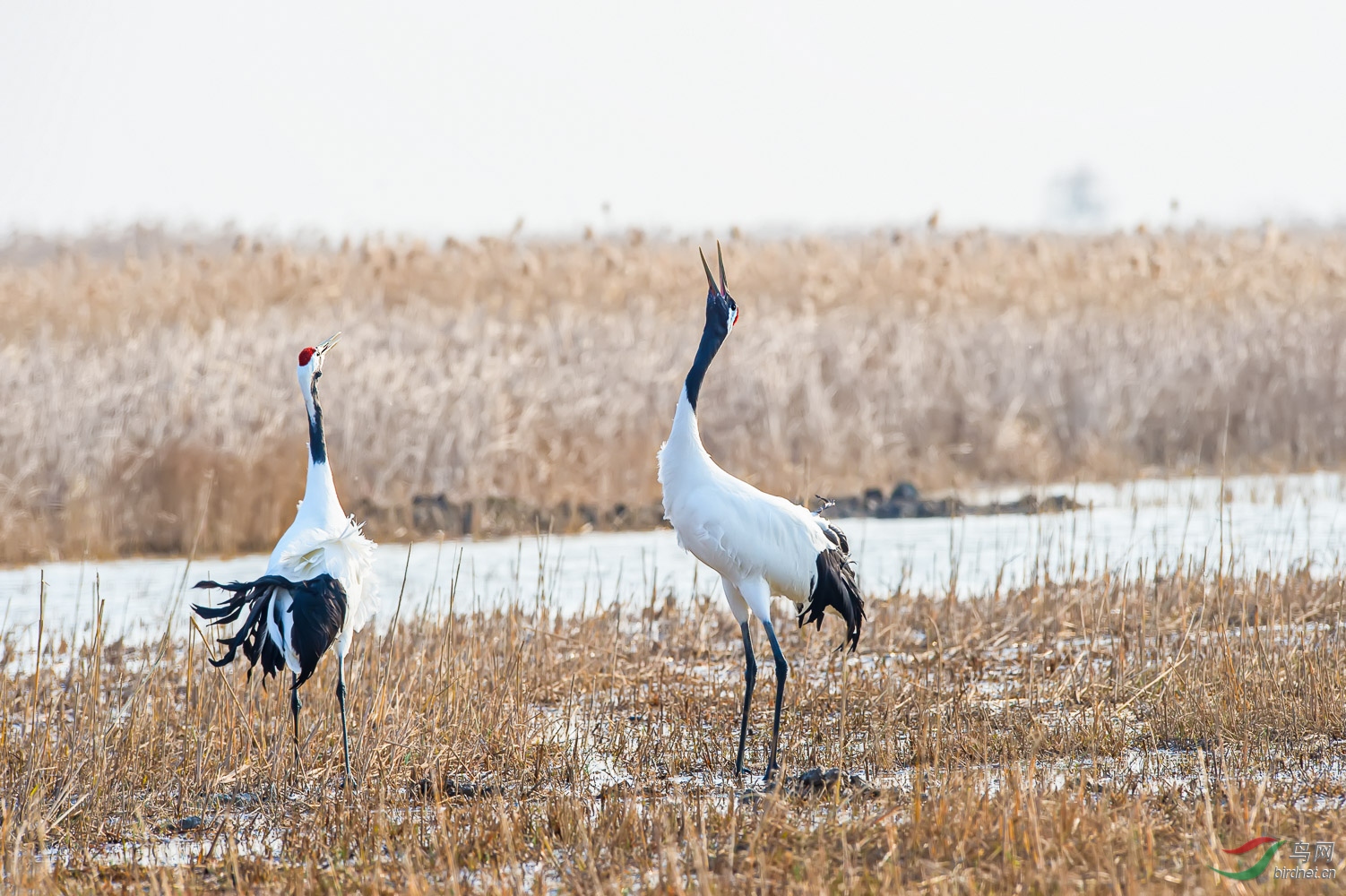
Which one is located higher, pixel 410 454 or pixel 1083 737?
pixel 410 454

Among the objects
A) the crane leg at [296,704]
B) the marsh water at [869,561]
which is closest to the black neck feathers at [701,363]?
the crane leg at [296,704]

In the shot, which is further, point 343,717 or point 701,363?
point 701,363

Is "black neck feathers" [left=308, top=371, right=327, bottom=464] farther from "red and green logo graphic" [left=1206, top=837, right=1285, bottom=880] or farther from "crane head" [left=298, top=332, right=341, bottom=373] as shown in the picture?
"red and green logo graphic" [left=1206, top=837, right=1285, bottom=880]

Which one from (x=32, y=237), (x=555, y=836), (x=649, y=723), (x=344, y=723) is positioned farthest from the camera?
(x=32, y=237)

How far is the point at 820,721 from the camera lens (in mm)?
5949

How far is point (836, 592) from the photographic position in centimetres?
566

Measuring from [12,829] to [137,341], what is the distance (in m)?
9.25

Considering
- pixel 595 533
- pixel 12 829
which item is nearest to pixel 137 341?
pixel 595 533

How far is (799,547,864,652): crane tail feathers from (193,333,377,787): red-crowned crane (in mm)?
1837

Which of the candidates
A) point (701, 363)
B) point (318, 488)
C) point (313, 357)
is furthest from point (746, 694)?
point (313, 357)

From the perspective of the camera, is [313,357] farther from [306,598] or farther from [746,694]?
[746,694]

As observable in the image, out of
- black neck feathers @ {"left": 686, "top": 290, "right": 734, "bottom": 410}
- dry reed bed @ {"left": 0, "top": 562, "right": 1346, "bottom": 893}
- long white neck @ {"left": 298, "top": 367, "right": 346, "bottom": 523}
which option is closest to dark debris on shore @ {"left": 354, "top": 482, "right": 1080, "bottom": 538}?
dry reed bed @ {"left": 0, "top": 562, "right": 1346, "bottom": 893}

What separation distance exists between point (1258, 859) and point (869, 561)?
6256mm

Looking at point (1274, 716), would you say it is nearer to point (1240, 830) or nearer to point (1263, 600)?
point (1240, 830)
